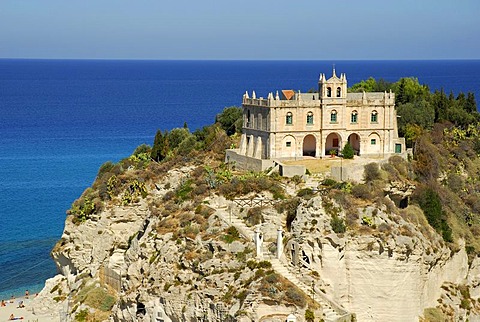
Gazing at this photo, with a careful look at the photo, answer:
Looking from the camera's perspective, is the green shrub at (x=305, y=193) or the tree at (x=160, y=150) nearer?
the green shrub at (x=305, y=193)

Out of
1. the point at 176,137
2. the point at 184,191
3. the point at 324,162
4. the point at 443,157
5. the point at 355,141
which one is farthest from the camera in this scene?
the point at 176,137

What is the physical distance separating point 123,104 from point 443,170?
140m

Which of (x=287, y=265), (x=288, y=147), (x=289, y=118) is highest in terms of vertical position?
(x=289, y=118)

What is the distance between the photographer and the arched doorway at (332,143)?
6662 cm

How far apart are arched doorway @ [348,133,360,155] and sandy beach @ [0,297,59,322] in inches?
1026

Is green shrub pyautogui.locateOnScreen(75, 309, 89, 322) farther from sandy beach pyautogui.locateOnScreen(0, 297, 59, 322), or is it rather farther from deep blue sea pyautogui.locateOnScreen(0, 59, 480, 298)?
deep blue sea pyautogui.locateOnScreen(0, 59, 480, 298)

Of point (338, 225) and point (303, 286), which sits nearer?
point (303, 286)

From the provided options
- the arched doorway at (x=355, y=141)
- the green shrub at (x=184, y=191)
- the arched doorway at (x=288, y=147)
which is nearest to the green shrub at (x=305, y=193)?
the arched doorway at (x=288, y=147)

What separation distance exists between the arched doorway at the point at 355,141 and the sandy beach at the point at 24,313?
26.1 meters

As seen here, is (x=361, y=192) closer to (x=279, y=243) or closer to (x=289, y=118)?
(x=279, y=243)

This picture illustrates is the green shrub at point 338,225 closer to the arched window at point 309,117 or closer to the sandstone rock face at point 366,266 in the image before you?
the sandstone rock face at point 366,266

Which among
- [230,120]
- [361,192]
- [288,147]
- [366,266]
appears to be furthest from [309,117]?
[230,120]

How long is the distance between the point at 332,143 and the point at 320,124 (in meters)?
2.55

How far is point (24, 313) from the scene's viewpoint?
66500 mm
